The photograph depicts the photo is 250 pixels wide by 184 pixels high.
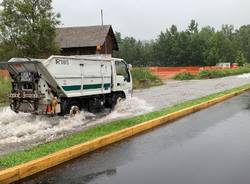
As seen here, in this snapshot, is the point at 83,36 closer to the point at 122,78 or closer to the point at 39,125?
the point at 122,78

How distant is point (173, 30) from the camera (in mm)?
103062

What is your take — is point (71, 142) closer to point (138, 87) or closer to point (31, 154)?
point (31, 154)

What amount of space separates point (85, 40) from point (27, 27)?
20.0m

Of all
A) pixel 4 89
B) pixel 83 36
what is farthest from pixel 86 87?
pixel 83 36

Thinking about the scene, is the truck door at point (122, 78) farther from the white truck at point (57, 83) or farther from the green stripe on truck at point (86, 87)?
the white truck at point (57, 83)

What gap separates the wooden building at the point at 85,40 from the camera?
49.4 metres

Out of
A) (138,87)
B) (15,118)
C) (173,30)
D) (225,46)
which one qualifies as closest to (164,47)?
(173,30)

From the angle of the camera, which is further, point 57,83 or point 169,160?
point 57,83

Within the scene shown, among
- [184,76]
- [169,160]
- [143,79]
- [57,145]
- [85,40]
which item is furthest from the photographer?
[184,76]

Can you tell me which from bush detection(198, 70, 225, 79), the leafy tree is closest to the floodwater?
bush detection(198, 70, 225, 79)

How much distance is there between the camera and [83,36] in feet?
167

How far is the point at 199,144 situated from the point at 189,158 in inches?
62.4

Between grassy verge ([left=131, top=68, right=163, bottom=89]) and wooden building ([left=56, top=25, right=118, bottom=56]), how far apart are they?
1071cm

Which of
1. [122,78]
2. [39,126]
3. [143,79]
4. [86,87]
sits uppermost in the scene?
[122,78]
